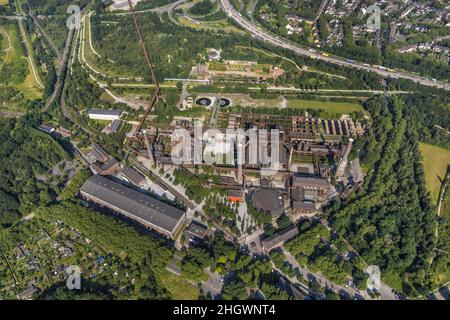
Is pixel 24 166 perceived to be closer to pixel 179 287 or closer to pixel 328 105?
pixel 179 287

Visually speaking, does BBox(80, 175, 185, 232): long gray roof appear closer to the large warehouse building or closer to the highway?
the large warehouse building

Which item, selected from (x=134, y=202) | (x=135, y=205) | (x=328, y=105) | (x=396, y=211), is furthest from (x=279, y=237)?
(x=328, y=105)

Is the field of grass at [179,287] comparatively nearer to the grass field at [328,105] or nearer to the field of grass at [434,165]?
the field of grass at [434,165]

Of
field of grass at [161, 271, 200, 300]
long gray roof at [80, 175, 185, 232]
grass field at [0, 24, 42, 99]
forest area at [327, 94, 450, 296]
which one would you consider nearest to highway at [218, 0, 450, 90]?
forest area at [327, 94, 450, 296]

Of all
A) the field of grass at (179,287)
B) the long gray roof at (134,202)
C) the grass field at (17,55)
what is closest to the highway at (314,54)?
the long gray roof at (134,202)

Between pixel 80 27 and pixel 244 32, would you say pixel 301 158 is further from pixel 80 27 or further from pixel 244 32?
pixel 80 27

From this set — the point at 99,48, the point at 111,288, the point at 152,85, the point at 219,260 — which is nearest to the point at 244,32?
the point at 152,85

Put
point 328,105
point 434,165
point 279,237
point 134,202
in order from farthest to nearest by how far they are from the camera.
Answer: point 328,105 < point 434,165 < point 134,202 < point 279,237
